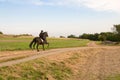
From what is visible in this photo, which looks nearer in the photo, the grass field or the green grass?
the green grass

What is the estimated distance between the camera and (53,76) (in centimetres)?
2642

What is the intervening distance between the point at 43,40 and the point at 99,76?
17592 millimetres

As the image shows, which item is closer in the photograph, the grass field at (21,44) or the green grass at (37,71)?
the green grass at (37,71)

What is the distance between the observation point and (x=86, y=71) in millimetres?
31438

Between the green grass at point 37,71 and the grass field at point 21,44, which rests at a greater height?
the grass field at point 21,44

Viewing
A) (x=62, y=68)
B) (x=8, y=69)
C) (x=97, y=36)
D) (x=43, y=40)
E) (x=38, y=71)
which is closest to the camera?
(x=8, y=69)

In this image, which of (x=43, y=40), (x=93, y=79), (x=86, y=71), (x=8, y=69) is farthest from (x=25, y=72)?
(x=43, y=40)

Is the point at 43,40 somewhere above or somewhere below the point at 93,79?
above

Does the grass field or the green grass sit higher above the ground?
the grass field

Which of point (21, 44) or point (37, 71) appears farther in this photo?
point (21, 44)

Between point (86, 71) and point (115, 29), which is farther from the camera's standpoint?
point (115, 29)

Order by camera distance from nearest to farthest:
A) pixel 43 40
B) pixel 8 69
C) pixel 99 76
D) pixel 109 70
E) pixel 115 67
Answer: pixel 8 69
pixel 99 76
pixel 109 70
pixel 115 67
pixel 43 40

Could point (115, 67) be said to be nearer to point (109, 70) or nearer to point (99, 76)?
point (109, 70)

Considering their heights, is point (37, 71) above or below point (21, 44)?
below
